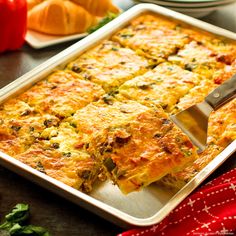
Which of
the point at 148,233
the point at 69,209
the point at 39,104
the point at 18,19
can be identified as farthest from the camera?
the point at 18,19

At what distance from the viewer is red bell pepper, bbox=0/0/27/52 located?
4.09m

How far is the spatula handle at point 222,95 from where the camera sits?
328 cm

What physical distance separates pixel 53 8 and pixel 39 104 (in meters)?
1.02

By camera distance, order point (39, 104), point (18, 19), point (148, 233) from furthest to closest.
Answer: point (18, 19), point (39, 104), point (148, 233)

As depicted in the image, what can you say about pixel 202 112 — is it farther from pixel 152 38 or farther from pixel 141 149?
pixel 152 38

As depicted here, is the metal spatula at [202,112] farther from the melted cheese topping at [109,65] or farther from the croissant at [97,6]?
the croissant at [97,6]

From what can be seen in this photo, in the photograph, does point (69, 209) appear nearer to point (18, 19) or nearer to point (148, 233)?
point (148, 233)

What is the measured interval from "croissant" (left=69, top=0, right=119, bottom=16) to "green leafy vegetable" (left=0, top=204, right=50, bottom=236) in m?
1.86

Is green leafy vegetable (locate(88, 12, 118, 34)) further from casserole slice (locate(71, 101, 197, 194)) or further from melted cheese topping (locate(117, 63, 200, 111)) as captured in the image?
casserole slice (locate(71, 101, 197, 194))

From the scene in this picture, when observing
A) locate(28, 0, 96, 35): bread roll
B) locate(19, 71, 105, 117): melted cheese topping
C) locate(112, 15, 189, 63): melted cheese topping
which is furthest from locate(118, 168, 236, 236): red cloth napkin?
locate(28, 0, 96, 35): bread roll

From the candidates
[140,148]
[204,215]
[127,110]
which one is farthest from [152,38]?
[204,215]

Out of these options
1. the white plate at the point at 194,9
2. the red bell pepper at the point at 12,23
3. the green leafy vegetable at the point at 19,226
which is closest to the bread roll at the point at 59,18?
the red bell pepper at the point at 12,23

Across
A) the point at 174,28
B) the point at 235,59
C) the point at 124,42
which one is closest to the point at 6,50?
the point at 124,42

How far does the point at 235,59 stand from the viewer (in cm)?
→ 390
